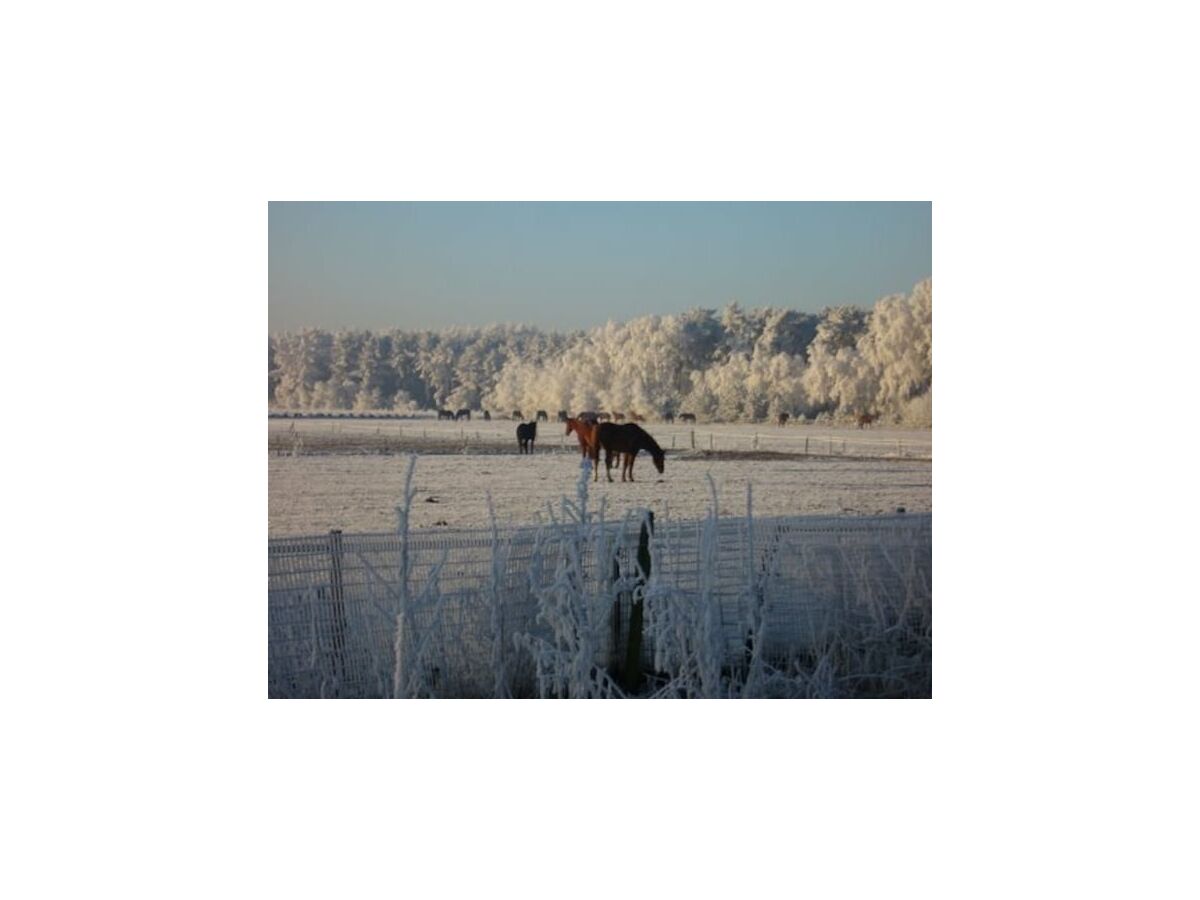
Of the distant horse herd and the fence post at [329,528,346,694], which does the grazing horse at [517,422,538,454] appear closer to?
the distant horse herd

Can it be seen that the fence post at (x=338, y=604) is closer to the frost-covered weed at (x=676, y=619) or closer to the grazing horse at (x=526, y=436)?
the frost-covered weed at (x=676, y=619)

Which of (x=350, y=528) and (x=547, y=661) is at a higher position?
(x=350, y=528)

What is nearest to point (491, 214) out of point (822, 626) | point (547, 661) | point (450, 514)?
point (450, 514)

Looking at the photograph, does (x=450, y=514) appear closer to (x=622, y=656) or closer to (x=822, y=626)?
(x=622, y=656)

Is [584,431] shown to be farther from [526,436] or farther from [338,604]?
[338,604]

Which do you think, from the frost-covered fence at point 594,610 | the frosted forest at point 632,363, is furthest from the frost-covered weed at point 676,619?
the frosted forest at point 632,363

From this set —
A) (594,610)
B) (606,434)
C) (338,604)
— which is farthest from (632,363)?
(338,604)
